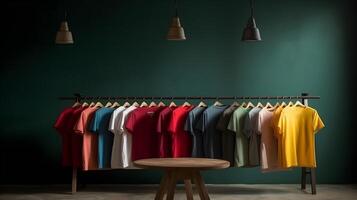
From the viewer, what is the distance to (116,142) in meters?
7.20

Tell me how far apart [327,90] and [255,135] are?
1682 mm

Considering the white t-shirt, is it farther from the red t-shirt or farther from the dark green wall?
the dark green wall

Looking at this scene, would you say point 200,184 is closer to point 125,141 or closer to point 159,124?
point 159,124

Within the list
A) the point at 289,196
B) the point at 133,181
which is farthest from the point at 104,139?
the point at 289,196

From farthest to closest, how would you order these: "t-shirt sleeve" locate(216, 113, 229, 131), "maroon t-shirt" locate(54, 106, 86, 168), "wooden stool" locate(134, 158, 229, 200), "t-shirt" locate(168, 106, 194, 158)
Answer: "maroon t-shirt" locate(54, 106, 86, 168) < "t-shirt" locate(168, 106, 194, 158) < "t-shirt sleeve" locate(216, 113, 229, 131) < "wooden stool" locate(134, 158, 229, 200)

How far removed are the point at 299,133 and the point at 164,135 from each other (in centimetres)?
165

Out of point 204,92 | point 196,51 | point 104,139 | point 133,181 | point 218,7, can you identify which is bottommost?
point 133,181

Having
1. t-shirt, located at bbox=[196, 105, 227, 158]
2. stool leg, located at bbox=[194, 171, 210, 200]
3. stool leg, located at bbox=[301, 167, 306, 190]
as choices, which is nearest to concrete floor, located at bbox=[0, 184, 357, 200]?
stool leg, located at bbox=[301, 167, 306, 190]

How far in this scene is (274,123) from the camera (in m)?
6.98

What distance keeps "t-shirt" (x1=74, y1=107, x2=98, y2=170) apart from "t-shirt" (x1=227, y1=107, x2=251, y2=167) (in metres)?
1.71

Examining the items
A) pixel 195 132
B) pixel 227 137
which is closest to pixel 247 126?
pixel 227 137

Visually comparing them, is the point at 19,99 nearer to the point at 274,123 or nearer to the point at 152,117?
the point at 152,117

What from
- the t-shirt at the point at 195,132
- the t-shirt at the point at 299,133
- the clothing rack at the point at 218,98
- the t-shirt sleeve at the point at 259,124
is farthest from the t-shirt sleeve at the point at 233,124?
the clothing rack at the point at 218,98

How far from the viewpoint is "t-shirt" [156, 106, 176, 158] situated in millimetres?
7109
